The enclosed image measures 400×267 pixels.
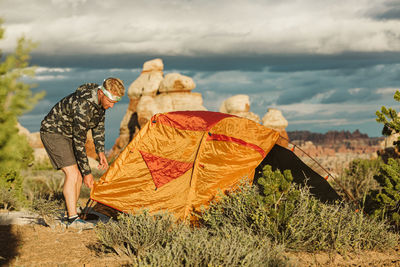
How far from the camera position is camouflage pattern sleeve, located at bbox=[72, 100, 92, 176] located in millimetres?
5590

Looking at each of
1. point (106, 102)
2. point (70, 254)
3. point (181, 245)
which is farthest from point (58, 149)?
point (181, 245)

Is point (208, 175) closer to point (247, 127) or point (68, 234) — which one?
point (247, 127)

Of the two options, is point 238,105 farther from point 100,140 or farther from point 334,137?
point 334,137

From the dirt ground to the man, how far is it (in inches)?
18.9

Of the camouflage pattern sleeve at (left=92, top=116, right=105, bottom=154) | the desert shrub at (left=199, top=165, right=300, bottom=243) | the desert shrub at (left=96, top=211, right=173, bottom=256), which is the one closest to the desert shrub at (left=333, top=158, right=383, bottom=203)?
the desert shrub at (left=199, top=165, right=300, bottom=243)

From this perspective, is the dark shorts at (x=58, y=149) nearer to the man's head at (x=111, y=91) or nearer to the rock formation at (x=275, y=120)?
the man's head at (x=111, y=91)

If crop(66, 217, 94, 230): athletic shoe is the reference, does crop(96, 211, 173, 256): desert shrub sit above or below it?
above

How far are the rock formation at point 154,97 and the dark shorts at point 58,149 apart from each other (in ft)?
57.1

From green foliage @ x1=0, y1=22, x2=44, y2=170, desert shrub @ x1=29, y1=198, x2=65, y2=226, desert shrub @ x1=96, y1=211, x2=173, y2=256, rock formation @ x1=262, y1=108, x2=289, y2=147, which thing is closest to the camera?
green foliage @ x1=0, y1=22, x2=44, y2=170

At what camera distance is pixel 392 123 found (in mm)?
6355

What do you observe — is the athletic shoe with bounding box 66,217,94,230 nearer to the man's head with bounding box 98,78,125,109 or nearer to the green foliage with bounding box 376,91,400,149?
the man's head with bounding box 98,78,125,109

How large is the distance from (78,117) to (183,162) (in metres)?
1.77

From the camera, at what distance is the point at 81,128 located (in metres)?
5.64

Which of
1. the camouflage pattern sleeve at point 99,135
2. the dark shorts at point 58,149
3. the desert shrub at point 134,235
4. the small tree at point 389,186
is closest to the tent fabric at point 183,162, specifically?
the camouflage pattern sleeve at point 99,135
